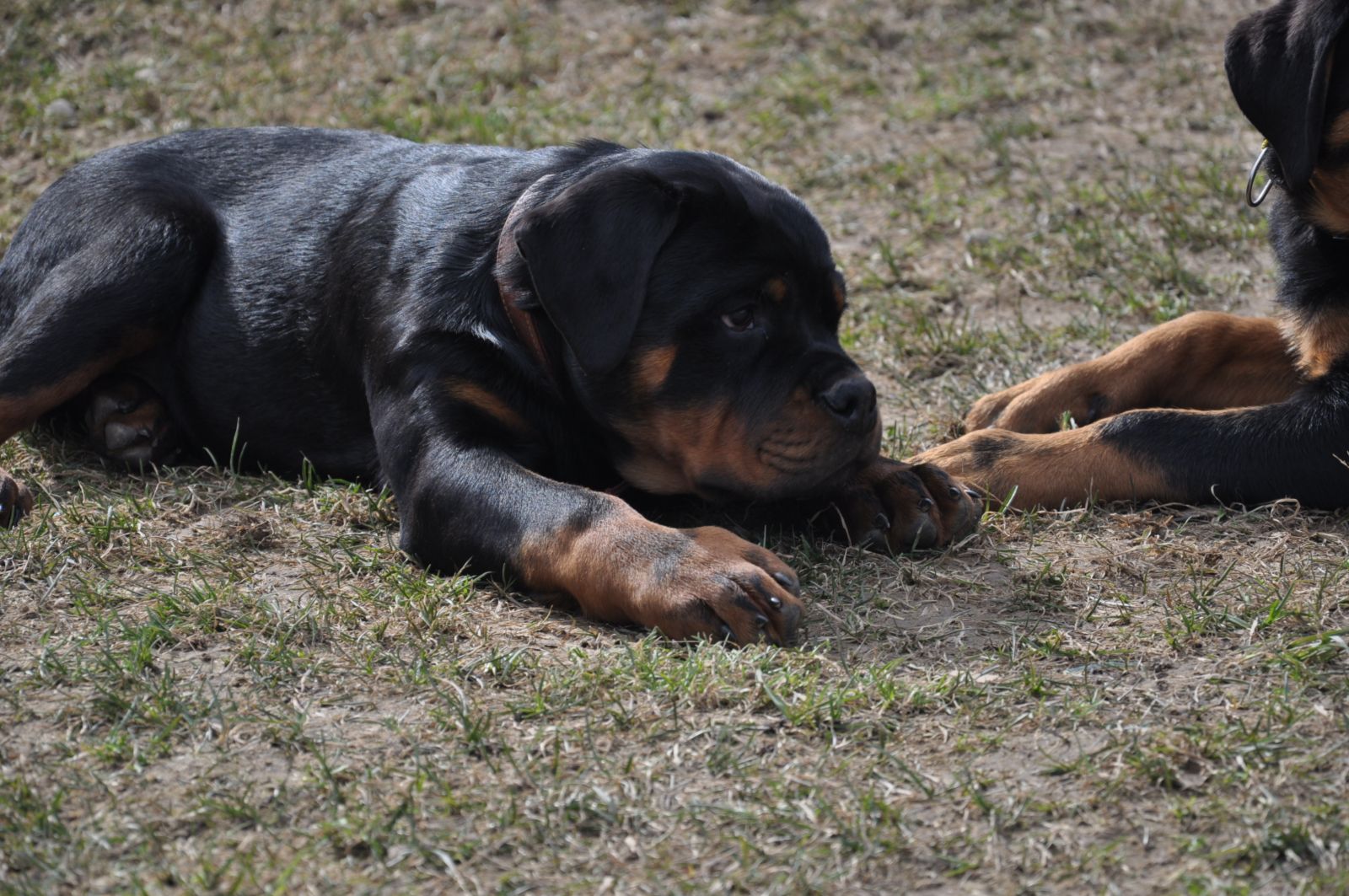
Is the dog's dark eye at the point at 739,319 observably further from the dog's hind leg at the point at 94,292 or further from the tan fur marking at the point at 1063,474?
the dog's hind leg at the point at 94,292

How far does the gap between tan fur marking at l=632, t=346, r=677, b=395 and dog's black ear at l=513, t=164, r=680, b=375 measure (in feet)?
0.32

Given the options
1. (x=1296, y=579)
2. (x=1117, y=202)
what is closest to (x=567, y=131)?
(x=1117, y=202)

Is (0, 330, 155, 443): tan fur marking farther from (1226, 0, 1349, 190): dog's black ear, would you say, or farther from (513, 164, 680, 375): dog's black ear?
(1226, 0, 1349, 190): dog's black ear

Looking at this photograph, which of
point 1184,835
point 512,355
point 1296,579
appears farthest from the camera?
point 512,355

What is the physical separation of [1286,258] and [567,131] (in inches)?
148

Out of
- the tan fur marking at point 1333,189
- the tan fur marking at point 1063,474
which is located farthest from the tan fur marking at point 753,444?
the tan fur marking at point 1333,189

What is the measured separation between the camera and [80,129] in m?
7.24

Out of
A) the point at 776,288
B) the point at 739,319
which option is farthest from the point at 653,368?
the point at 776,288

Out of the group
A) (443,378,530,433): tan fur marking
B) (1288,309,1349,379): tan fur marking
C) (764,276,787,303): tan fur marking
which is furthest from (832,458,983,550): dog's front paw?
(1288,309,1349,379): tan fur marking

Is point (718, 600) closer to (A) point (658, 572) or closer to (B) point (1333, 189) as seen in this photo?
(A) point (658, 572)

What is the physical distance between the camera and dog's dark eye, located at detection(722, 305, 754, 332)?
3.65m

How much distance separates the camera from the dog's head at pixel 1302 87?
382 centimetres

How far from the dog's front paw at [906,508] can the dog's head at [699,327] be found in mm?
114

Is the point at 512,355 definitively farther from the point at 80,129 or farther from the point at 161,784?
the point at 80,129
